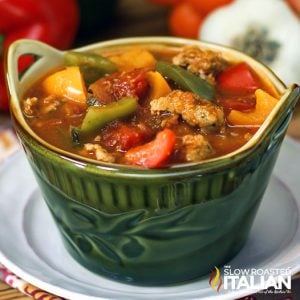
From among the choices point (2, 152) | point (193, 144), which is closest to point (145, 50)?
point (193, 144)

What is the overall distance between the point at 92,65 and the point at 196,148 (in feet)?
1.49

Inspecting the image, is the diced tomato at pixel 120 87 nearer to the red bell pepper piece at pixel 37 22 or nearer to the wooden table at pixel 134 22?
the red bell pepper piece at pixel 37 22

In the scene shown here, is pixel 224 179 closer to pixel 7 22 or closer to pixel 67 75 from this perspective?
pixel 67 75

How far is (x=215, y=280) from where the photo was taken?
148 centimetres

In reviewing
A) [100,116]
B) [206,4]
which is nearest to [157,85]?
[100,116]

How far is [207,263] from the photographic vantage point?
151cm

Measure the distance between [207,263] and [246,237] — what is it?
0.15 metres

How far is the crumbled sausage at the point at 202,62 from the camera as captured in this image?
5.30 ft

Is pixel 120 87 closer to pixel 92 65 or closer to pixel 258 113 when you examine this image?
pixel 92 65

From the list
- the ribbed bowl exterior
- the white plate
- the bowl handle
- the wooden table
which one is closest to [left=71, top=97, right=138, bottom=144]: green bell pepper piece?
the ribbed bowl exterior

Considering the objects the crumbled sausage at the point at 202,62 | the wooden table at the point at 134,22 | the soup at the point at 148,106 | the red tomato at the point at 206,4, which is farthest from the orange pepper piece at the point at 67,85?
the wooden table at the point at 134,22

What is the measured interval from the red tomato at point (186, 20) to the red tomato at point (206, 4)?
0.07ft

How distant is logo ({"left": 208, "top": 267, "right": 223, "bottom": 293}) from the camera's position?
1.43 m

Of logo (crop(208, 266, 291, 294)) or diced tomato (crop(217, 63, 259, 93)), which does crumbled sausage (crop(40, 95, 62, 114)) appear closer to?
A: diced tomato (crop(217, 63, 259, 93))
